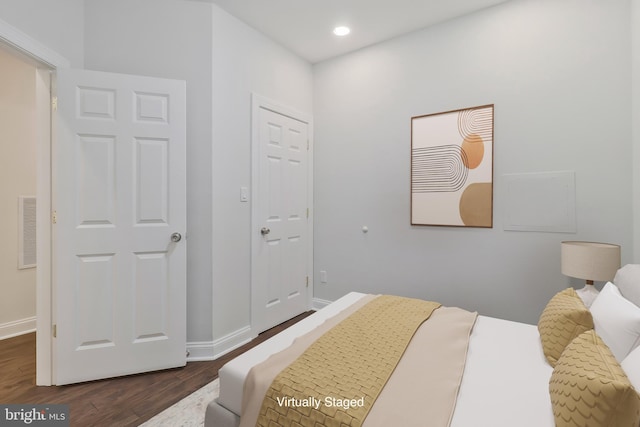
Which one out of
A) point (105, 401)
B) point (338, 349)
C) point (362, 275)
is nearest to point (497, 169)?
point (362, 275)

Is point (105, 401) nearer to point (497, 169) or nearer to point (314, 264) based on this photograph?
point (314, 264)

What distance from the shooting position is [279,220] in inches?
121

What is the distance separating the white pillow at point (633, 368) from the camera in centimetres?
86

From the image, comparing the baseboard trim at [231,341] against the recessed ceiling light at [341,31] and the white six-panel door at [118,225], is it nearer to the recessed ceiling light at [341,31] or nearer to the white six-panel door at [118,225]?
the white six-panel door at [118,225]

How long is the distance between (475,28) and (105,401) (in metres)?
3.80

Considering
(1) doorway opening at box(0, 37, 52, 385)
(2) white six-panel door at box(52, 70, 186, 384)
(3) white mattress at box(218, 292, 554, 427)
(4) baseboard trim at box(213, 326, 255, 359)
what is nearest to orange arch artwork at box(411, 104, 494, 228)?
(3) white mattress at box(218, 292, 554, 427)

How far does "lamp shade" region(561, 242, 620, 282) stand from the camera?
1.81m

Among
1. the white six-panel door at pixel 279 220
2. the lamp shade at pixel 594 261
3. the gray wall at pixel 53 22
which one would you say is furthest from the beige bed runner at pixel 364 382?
the gray wall at pixel 53 22

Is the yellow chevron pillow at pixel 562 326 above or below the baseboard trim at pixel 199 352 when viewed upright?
above

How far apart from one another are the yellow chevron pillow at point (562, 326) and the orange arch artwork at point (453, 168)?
125 centimetres

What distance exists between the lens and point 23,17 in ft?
5.79

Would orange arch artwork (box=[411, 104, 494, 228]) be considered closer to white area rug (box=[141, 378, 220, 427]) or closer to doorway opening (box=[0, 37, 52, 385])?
white area rug (box=[141, 378, 220, 427])

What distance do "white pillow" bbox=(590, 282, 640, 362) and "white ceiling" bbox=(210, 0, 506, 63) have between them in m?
2.37

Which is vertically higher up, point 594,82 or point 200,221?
point 594,82
